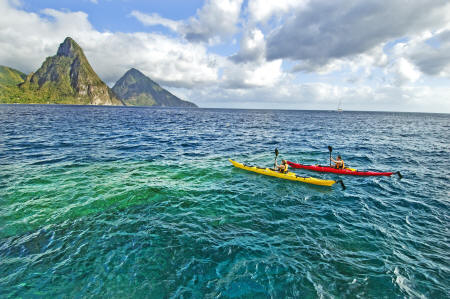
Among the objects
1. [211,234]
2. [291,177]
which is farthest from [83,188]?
[291,177]

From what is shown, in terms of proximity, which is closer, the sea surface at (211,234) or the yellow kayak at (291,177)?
the sea surface at (211,234)

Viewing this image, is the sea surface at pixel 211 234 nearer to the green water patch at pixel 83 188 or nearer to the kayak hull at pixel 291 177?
the green water patch at pixel 83 188

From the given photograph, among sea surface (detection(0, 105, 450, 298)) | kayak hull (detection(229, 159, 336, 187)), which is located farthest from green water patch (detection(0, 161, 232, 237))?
kayak hull (detection(229, 159, 336, 187))

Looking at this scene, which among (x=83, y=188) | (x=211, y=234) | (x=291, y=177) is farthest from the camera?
(x=291, y=177)

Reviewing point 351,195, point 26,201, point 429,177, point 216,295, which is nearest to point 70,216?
point 26,201

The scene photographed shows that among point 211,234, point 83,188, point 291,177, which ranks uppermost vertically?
point 291,177

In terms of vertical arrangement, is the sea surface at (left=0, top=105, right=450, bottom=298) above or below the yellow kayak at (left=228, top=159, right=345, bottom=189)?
below

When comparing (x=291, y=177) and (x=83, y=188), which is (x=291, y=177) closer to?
(x=291, y=177)

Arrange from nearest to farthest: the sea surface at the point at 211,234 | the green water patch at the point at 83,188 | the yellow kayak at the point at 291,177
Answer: the sea surface at the point at 211,234 < the green water patch at the point at 83,188 < the yellow kayak at the point at 291,177

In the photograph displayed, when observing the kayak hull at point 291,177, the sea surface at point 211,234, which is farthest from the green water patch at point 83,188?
the kayak hull at point 291,177

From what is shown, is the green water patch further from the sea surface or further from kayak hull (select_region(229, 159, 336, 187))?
kayak hull (select_region(229, 159, 336, 187))

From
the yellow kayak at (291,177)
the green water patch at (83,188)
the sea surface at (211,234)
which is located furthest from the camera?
the yellow kayak at (291,177)

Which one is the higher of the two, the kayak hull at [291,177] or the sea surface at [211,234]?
the kayak hull at [291,177]

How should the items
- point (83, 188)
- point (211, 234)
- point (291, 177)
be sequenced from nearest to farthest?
point (211, 234)
point (83, 188)
point (291, 177)
